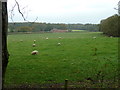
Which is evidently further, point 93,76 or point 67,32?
point 67,32

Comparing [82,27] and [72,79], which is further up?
[82,27]

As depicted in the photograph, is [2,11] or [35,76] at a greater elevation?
[2,11]

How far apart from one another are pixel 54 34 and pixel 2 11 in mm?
31119

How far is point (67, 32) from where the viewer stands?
35.0m

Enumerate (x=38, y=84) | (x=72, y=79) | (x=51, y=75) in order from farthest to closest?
(x=51, y=75)
(x=72, y=79)
(x=38, y=84)

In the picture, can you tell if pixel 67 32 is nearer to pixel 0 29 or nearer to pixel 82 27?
pixel 82 27

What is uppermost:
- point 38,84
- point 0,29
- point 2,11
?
point 2,11

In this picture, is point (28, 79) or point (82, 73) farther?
point (82, 73)

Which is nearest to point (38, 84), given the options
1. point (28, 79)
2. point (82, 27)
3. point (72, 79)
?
point (28, 79)

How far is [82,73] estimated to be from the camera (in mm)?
9789

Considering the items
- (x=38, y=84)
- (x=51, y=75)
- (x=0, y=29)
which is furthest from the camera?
(x=51, y=75)

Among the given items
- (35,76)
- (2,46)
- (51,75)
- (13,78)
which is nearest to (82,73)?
(51,75)

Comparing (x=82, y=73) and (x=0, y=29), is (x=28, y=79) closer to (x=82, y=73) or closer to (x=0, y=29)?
(x=82, y=73)

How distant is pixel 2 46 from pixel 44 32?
99.7 feet
